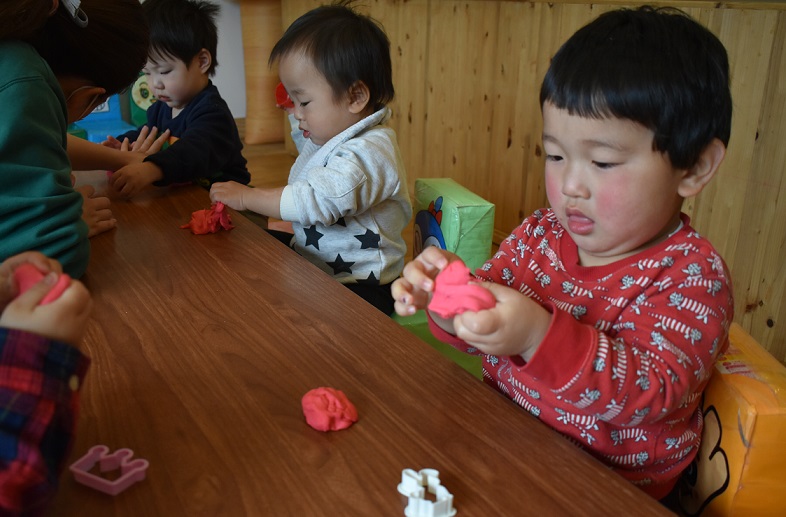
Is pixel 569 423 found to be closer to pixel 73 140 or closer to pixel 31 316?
pixel 31 316

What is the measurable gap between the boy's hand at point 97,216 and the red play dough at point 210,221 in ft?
0.47

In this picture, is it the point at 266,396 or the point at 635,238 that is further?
the point at 635,238

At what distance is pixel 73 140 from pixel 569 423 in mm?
1353

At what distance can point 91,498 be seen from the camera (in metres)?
0.57

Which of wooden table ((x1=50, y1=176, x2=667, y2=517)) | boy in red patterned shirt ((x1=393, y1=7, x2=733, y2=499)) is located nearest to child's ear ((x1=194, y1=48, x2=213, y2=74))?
wooden table ((x1=50, y1=176, x2=667, y2=517))

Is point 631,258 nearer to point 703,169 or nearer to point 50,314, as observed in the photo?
point 703,169

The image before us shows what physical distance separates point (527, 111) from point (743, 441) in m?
2.33

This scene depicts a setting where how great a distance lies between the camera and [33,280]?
0.57 m

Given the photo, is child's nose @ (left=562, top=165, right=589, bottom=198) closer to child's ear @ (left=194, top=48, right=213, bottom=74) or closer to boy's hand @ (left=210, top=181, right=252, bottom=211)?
boy's hand @ (left=210, top=181, right=252, bottom=211)

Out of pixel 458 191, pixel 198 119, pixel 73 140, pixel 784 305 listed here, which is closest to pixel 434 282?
pixel 458 191

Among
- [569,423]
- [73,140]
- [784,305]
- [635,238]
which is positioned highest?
[635,238]

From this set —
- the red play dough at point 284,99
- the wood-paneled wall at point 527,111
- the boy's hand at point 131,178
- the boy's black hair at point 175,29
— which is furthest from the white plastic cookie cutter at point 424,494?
the wood-paneled wall at point 527,111

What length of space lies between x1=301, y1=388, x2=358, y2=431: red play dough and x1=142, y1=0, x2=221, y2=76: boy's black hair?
5.34 feet

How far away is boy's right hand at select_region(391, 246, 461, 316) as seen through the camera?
2.40ft
